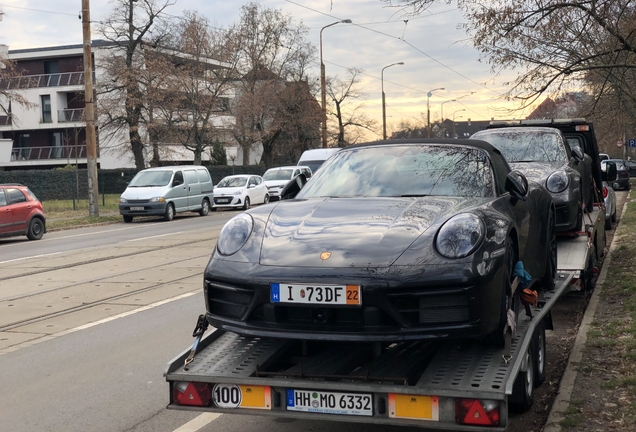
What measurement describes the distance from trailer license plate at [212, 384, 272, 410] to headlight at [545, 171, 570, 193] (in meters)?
5.78

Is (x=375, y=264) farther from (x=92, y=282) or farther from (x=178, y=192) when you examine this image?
(x=178, y=192)

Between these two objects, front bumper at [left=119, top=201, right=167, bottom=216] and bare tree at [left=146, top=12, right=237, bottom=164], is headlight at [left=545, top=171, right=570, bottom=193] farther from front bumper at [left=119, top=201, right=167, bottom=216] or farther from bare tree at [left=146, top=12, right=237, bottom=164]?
bare tree at [left=146, top=12, right=237, bottom=164]

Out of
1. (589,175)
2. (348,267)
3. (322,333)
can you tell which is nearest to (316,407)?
(322,333)

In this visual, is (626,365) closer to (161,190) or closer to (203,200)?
(161,190)

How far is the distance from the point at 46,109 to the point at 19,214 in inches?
1877

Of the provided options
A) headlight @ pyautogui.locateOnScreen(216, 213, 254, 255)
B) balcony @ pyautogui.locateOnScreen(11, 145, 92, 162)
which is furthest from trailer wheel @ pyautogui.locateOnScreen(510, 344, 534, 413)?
balcony @ pyautogui.locateOnScreen(11, 145, 92, 162)

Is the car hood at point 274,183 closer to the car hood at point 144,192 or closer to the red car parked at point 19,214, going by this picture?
the car hood at point 144,192

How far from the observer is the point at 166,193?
88.3 ft

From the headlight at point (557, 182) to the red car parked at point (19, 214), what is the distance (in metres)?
14.7

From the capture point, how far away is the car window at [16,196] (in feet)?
65.1

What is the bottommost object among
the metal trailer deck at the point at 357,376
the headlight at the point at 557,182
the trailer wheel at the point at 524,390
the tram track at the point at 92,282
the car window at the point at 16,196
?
the tram track at the point at 92,282

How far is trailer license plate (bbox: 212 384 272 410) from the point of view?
3.97 metres

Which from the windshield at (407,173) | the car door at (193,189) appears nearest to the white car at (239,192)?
the car door at (193,189)

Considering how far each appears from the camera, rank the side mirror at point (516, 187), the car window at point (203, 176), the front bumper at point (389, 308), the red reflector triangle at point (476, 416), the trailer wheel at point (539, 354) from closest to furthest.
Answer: the red reflector triangle at point (476, 416) → the front bumper at point (389, 308) → the trailer wheel at point (539, 354) → the side mirror at point (516, 187) → the car window at point (203, 176)
